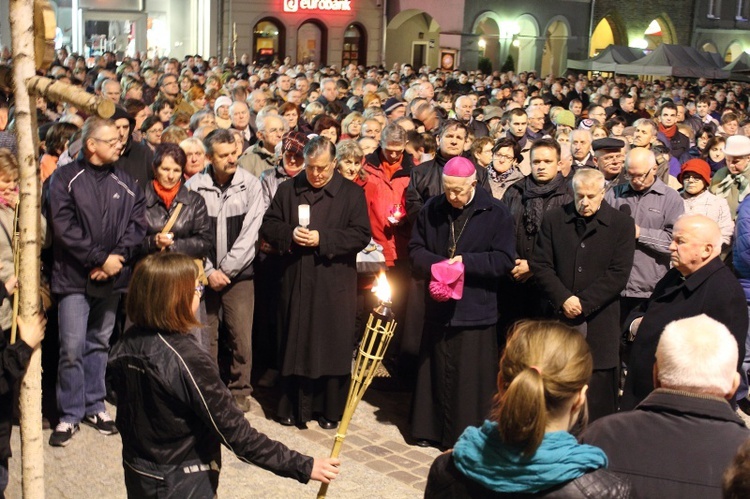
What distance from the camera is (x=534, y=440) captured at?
9.84 ft

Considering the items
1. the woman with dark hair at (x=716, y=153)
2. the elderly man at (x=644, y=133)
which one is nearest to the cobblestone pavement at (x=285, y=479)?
the elderly man at (x=644, y=133)

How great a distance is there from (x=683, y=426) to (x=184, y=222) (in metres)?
4.41

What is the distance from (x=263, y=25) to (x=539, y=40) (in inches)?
506

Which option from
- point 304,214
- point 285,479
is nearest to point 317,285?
point 304,214

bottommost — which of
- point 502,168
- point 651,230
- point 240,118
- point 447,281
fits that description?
point 447,281

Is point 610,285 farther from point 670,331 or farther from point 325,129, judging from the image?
point 325,129

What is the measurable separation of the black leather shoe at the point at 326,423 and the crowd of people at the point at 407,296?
0.02 m

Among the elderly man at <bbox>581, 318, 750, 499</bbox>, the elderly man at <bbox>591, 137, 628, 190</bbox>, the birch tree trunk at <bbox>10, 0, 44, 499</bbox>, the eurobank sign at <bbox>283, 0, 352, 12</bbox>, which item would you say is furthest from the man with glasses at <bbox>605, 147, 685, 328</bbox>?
the eurobank sign at <bbox>283, 0, 352, 12</bbox>

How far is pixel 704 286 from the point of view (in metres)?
5.71

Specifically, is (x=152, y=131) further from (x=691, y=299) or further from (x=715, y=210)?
(x=691, y=299)

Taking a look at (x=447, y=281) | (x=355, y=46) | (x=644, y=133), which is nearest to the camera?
(x=447, y=281)

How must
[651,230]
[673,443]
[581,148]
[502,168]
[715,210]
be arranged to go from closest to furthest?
[673,443]
[651,230]
[715,210]
[502,168]
[581,148]

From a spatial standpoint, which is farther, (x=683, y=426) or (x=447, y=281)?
(x=447, y=281)

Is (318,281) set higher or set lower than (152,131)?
lower
